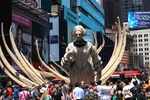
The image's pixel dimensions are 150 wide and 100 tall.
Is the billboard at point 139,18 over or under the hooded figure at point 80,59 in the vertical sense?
under

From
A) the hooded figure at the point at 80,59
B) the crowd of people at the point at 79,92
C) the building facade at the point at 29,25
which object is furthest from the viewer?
the building facade at the point at 29,25

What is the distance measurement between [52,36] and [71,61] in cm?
8141

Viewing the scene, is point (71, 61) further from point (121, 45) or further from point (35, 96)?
point (35, 96)

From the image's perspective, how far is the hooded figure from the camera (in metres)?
12.2

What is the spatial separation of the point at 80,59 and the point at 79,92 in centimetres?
160

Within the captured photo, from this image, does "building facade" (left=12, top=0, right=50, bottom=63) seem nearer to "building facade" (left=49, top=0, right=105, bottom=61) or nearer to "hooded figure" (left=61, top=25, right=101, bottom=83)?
"building facade" (left=49, top=0, right=105, bottom=61)

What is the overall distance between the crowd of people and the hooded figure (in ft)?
0.80

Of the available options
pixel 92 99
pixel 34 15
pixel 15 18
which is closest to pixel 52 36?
pixel 34 15

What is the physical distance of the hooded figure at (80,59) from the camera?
12.2 m

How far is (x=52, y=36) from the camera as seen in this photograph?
→ 307 feet

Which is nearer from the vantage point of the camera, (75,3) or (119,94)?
(119,94)

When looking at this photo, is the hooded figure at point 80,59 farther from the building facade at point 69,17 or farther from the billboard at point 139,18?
the billboard at point 139,18

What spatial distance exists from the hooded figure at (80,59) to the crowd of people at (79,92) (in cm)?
24

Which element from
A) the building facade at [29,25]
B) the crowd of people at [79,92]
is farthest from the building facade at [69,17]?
the crowd of people at [79,92]
